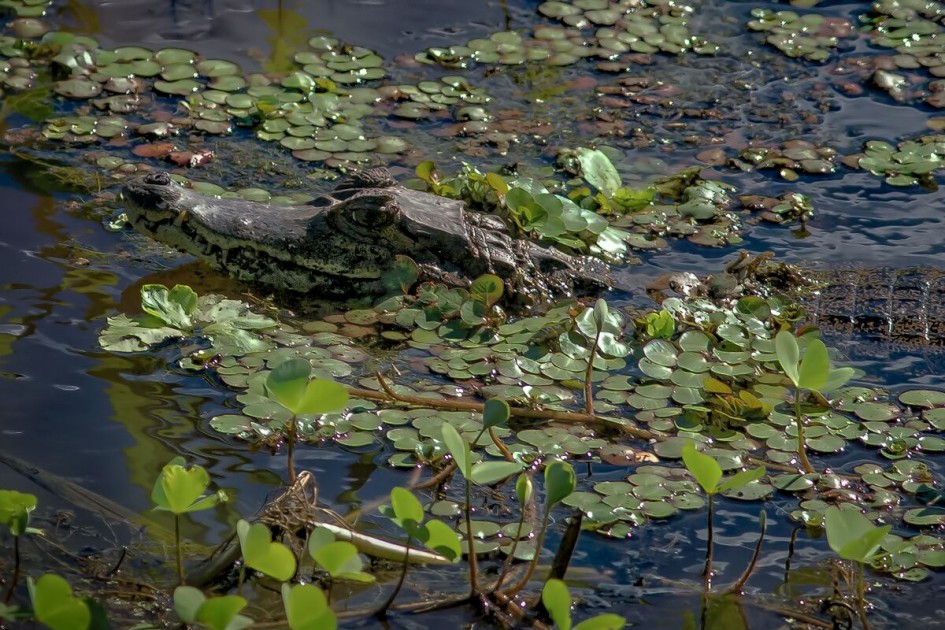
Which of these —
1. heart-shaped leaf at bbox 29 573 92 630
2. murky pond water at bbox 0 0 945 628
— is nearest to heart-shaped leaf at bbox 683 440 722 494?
murky pond water at bbox 0 0 945 628

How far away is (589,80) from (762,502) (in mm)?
3747

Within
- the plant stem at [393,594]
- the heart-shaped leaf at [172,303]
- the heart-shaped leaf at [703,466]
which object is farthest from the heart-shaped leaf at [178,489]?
the heart-shaped leaf at [172,303]

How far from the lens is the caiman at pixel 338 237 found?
449 cm

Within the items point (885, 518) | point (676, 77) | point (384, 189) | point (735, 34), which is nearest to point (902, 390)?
point (885, 518)

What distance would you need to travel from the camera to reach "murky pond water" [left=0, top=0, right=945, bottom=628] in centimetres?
345

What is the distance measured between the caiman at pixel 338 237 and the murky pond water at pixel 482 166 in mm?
256

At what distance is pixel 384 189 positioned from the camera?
450 centimetres

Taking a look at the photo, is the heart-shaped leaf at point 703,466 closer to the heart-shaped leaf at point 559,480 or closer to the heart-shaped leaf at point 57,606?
the heart-shaped leaf at point 559,480

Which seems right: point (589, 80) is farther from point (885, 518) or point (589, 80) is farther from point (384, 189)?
point (885, 518)

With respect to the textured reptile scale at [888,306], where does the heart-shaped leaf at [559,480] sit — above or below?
above

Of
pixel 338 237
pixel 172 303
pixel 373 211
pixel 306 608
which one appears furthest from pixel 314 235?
pixel 306 608

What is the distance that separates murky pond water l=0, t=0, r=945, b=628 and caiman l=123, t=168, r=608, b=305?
0.84 ft

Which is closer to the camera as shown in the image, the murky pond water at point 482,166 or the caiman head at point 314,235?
the murky pond water at point 482,166

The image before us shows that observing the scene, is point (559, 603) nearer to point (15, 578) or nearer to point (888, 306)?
point (15, 578)
